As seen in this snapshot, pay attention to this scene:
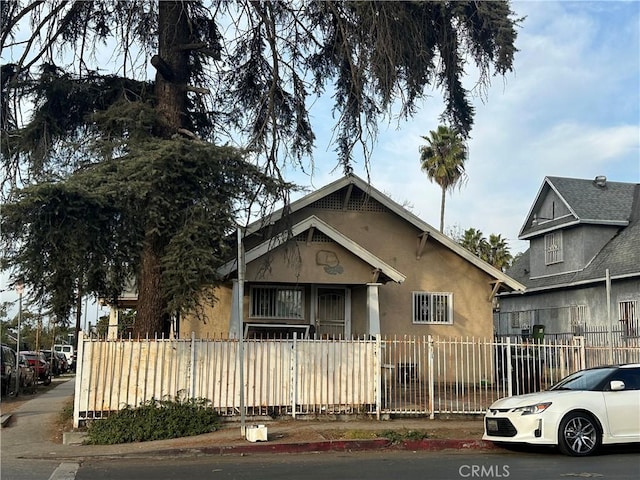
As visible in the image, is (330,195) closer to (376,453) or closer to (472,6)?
(472,6)

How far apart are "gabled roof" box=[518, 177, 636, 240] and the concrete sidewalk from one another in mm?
14978

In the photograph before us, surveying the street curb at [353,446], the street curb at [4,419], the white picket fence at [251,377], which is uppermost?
the white picket fence at [251,377]

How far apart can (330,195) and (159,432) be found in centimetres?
994

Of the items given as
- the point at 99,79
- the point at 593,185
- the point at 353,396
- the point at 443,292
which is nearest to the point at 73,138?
the point at 99,79

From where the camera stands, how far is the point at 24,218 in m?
11.1

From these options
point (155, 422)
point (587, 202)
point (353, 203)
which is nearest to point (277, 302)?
point (353, 203)

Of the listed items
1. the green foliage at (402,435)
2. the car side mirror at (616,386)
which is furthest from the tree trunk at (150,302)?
the car side mirror at (616,386)

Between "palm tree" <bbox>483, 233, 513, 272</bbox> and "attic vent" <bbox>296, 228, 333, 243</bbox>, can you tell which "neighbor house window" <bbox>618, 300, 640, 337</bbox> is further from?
"palm tree" <bbox>483, 233, 513, 272</bbox>

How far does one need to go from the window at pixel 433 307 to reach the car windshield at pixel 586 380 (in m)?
8.30

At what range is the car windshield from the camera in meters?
11.1

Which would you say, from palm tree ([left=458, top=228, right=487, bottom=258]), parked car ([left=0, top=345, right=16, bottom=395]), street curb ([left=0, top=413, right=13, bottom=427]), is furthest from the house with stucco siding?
palm tree ([left=458, top=228, right=487, bottom=258])

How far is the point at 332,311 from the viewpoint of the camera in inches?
753

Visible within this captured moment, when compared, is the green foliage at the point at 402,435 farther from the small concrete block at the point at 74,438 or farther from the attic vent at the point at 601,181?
the attic vent at the point at 601,181

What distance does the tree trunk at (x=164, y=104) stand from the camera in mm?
13633
